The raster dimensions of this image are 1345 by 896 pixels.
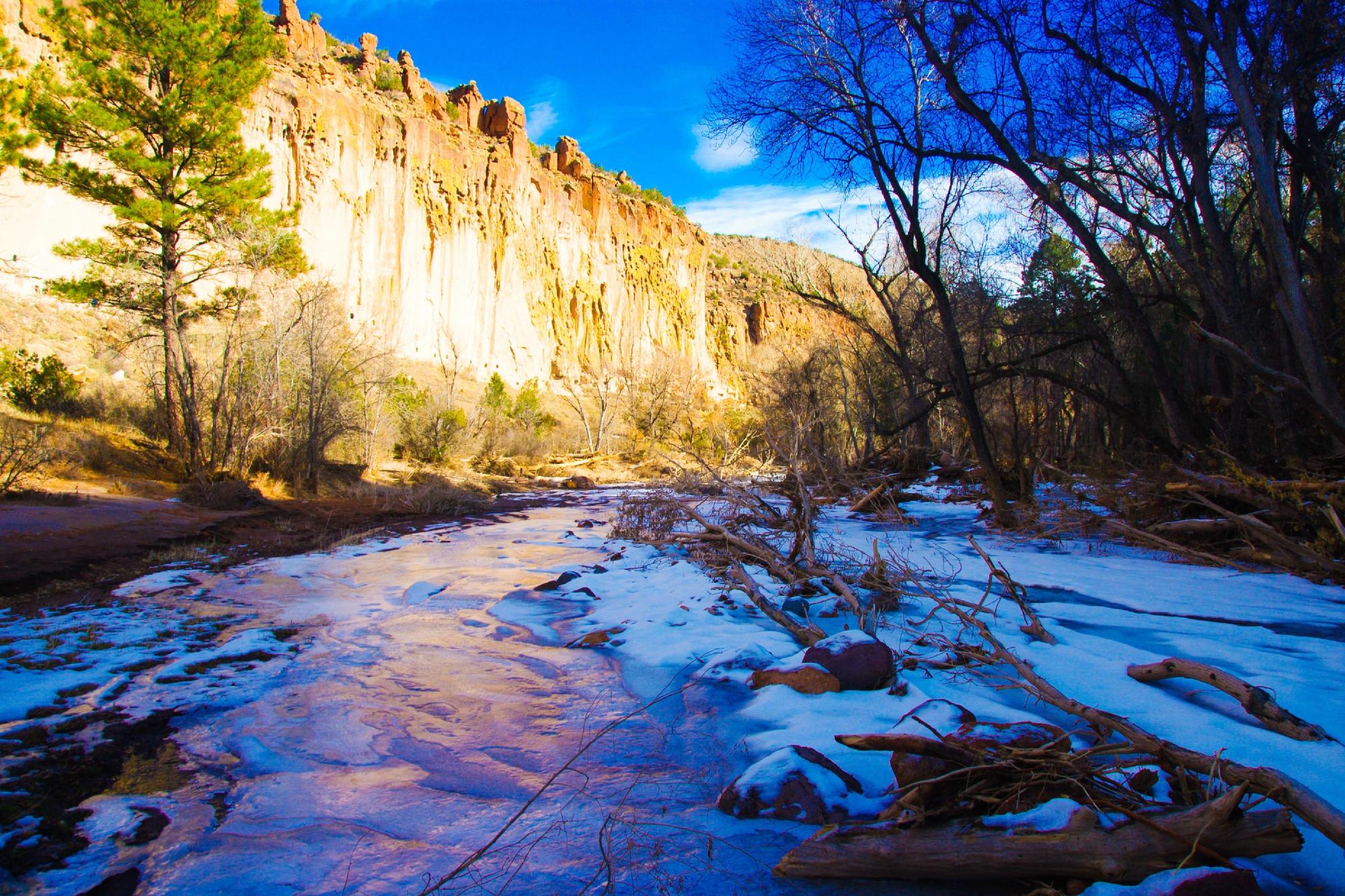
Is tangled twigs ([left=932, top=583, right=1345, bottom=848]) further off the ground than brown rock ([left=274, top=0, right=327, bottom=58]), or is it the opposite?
brown rock ([left=274, top=0, right=327, bottom=58])

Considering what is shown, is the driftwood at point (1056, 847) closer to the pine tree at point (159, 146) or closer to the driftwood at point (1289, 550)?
the driftwood at point (1289, 550)

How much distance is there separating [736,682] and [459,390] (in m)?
33.6

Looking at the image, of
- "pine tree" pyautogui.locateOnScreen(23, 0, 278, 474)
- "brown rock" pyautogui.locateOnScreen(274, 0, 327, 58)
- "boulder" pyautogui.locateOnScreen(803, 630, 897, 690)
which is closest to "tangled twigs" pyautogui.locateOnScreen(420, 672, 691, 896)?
"boulder" pyautogui.locateOnScreen(803, 630, 897, 690)

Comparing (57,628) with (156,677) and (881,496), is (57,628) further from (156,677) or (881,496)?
(881,496)

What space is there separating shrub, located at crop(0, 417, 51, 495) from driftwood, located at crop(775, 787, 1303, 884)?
12311mm

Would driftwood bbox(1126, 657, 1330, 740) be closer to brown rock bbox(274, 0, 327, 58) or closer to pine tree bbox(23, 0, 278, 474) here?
pine tree bbox(23, 0, 278, 474)

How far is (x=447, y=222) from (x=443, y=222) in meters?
0.30

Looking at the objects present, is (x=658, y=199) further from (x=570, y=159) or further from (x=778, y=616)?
(x=778, y=616)

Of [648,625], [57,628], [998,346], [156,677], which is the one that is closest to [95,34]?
[57,628]

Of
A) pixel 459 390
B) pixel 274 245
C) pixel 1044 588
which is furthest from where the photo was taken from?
pixel 459 390

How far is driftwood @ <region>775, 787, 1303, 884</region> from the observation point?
1.49 meters

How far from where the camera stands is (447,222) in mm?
42438

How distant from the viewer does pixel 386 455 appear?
21.2 m

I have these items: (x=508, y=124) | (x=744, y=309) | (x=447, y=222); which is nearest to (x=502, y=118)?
(x=508, y=124)
